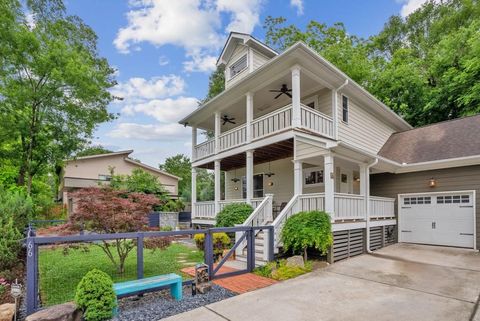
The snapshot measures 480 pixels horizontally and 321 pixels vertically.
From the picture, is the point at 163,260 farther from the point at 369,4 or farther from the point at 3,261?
the point at 369,4

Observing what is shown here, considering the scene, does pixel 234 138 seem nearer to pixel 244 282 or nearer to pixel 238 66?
pixel 238 66

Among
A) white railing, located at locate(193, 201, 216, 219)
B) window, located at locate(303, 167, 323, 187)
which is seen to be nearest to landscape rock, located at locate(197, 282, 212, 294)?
white railing, located at locate(193, 201, 216, 219)

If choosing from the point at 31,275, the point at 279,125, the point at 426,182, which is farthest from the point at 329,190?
the point at 31,275

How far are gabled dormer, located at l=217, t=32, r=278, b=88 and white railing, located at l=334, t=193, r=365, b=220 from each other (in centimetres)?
706

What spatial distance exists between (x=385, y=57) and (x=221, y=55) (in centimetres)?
1918

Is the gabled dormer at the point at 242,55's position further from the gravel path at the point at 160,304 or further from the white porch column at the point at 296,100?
the gravel path at the point at 160,304

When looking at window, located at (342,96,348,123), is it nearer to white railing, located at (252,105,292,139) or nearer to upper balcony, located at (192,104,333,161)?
upper balcony, located at (192,104,333,161)

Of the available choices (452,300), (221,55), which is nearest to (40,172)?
(221,55)

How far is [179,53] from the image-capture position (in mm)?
16812

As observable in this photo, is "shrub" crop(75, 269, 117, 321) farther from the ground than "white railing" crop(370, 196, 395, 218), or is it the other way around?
"white railing" crop(370, 196, 395, 218)

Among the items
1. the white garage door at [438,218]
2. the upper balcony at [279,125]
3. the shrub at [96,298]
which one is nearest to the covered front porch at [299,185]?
the upper balcony at [279,125]

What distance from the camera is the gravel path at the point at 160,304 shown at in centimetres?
427

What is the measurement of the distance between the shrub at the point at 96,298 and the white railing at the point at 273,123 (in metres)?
6.89

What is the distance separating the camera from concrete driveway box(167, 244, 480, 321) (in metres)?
4.28
